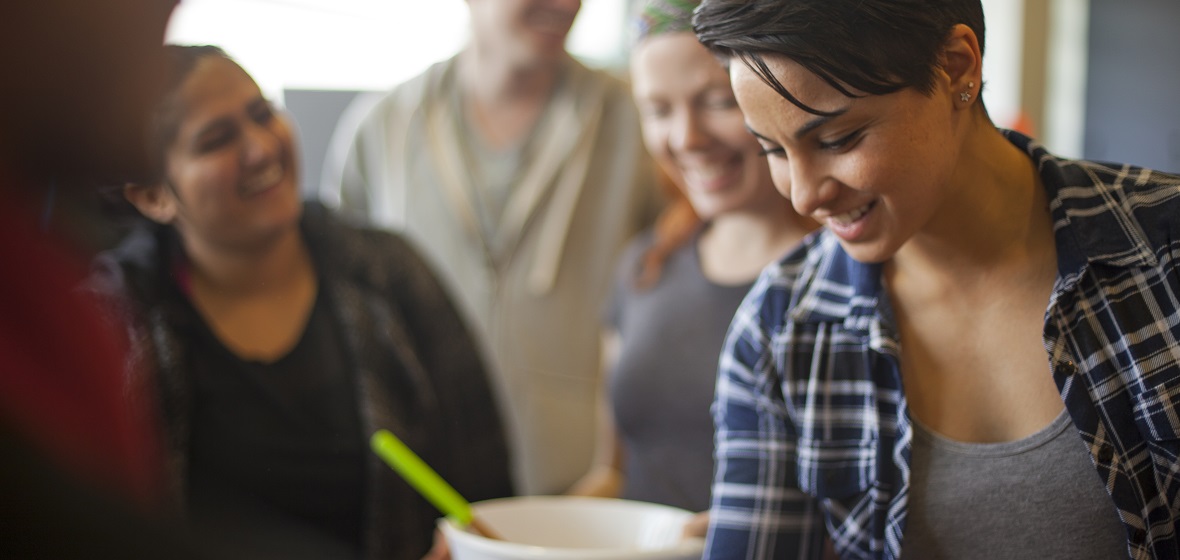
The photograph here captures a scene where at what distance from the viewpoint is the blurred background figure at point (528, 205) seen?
5.56ft

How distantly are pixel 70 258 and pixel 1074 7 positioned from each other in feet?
7.81

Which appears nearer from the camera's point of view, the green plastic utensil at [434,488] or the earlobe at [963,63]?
the earlobe at [963,63]

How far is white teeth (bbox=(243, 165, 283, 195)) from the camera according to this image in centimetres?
84

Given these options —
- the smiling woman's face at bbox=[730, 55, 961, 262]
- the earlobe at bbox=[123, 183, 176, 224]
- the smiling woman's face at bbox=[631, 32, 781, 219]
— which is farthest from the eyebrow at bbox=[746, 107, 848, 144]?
the earlobe at bbox=[123, 183, 176, 224]

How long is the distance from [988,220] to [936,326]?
8cm

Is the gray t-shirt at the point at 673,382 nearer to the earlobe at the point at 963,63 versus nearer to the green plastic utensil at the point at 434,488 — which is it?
the green plastic utensil at the point at 434,488

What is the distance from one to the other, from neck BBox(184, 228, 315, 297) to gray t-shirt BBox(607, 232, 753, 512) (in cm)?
39

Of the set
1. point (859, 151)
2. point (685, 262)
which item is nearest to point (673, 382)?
point (685, 262)

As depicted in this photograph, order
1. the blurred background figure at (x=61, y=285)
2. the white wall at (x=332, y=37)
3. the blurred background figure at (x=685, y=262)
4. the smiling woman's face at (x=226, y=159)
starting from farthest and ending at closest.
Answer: the blurred background figure at (x=685, y=262)
the white wall at (x=332, y=37)
the smiling woman's face at (x=226, y=159)
the blurred background figure at (x=61, y=285)

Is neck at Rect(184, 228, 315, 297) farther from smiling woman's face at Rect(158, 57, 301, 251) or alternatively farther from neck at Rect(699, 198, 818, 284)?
neck at Rect(699, 198, 818, 284)

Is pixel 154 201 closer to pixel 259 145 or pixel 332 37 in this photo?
pixel 259 145

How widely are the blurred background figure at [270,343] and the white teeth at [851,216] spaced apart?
1.41ft

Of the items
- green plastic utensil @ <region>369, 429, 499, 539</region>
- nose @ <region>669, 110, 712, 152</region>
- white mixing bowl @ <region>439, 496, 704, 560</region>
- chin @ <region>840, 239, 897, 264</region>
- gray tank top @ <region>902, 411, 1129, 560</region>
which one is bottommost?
Result: white mixing bowl @ <region>439, 496, 704, 560</region>

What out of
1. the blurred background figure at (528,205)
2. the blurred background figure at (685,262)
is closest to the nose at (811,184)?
the blurred background figure at (685,262)
